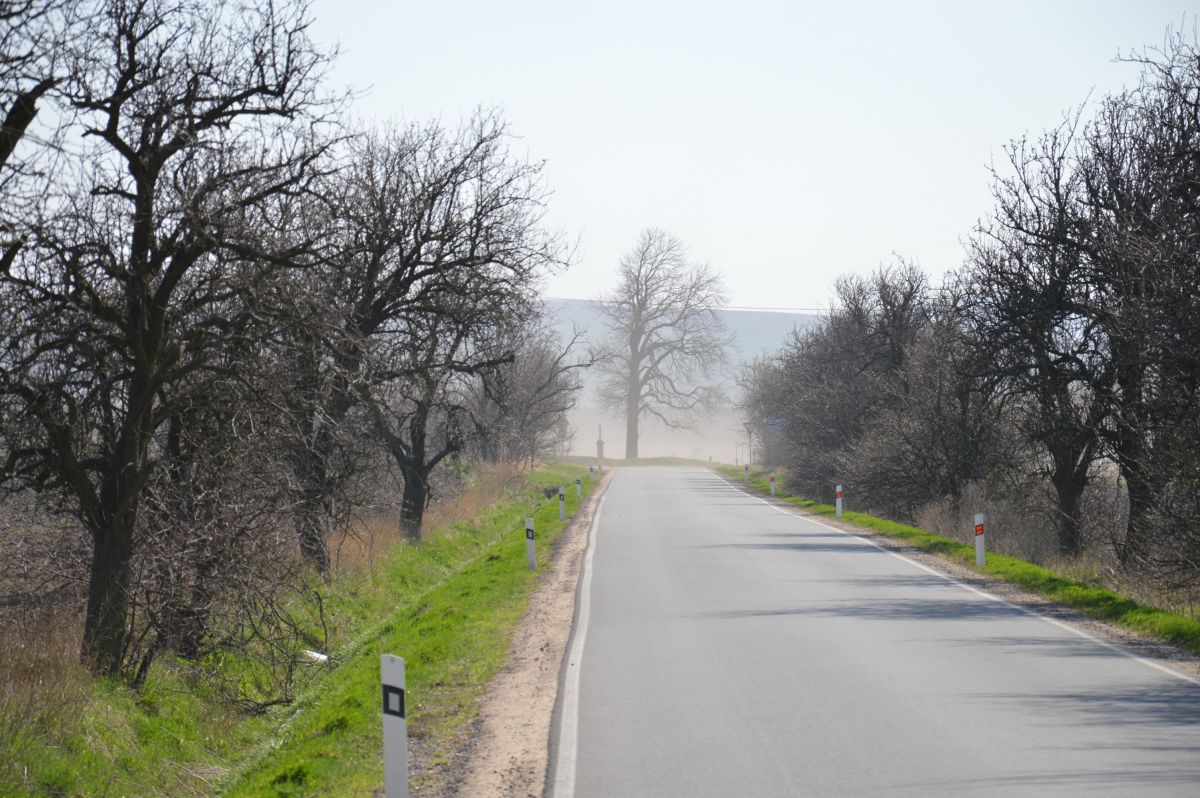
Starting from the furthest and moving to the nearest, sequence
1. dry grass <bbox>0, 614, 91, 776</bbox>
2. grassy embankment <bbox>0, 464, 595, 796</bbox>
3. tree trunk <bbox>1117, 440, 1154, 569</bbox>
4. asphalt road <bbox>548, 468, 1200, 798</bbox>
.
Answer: tree trunk <bbox>1117, 440, 1154, 569</bbox>, dry grass <bbox>0, 614, 91, 776</bbox>, grassy embankment <bbox>0, 464, 595, 796</bbox>, asphalt road <bbox>548, 468, 1200, 798</bbox>

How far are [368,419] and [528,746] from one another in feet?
43.4

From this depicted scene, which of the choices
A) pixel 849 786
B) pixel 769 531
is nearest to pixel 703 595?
pixel 849 786

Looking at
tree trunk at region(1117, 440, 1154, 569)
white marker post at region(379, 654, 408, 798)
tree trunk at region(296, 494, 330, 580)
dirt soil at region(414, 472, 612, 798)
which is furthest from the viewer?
tree trunk at region(1117, 440, 1154, 569)

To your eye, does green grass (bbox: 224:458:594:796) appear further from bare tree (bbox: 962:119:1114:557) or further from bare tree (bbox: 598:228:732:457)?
bare tree (bbox: 598:228:732:457)

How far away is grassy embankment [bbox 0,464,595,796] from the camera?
8.93 metres

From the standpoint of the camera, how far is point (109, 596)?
11867 millimetres

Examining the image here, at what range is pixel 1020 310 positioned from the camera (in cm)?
2439

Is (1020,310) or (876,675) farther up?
(1020,310)

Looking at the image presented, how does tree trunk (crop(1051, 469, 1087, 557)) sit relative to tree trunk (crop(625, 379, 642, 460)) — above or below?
below

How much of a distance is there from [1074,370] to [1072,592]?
8.86 m

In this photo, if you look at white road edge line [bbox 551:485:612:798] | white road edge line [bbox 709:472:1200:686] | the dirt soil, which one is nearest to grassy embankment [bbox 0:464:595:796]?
the dirt soil

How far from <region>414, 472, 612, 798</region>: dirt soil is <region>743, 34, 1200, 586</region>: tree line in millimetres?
7165

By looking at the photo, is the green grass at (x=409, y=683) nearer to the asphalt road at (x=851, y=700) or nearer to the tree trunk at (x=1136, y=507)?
the asphalt road at (x=851, y=700)

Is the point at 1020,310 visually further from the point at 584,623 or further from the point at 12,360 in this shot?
the point at 12,360
